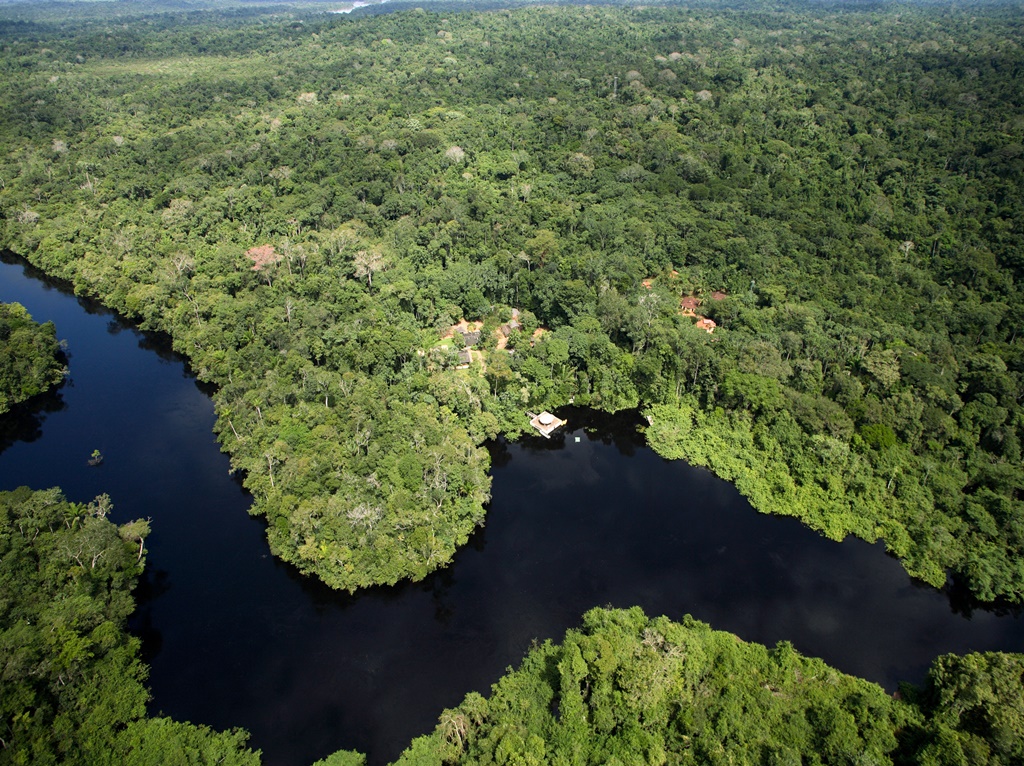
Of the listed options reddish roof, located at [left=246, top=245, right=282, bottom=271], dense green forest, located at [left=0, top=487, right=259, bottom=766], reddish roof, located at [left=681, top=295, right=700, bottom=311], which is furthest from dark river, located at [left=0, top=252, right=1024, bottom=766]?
reddish roof, located at [left=246, top=245, right=282, bottom=271]

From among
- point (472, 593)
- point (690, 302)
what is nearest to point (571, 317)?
point (690, 302)

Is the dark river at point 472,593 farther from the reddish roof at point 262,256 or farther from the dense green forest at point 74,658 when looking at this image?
the reddish roof at point 262,256

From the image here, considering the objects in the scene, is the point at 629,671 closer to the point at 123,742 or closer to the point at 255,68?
the point at 123,742

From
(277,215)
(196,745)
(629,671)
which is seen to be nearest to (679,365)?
(629,671)

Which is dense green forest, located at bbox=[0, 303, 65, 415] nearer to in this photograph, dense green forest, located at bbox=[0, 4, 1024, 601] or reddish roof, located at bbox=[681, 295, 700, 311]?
dense green forest, located at bbox=[0, 4, 1024, 601]

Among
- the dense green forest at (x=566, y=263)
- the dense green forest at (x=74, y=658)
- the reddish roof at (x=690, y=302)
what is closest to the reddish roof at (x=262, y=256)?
the dense green forest at (x=566, y=263)

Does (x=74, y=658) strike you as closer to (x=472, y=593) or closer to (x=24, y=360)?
(x=472, y=593)

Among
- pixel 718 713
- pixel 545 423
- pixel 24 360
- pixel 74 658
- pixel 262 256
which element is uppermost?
pixel 262 256
